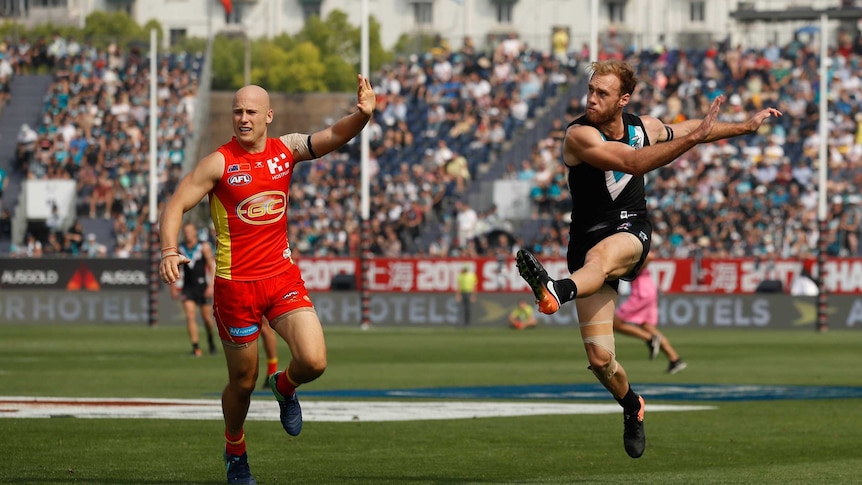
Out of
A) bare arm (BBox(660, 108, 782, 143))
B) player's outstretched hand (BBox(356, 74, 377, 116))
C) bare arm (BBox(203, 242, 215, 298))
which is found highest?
player's outstretched hand (BBox(356, 74, 377, 116))

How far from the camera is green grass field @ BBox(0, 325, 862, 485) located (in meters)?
11.6

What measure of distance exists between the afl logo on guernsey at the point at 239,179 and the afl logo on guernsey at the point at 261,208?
117mm

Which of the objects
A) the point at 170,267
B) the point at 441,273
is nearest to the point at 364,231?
the point at 441,273

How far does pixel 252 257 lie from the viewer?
10.8m

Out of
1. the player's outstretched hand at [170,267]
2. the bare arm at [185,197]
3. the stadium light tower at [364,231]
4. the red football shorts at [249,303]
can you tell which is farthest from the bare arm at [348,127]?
the stadium light tower at [364,231]

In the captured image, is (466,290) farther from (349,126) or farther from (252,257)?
(252,257)

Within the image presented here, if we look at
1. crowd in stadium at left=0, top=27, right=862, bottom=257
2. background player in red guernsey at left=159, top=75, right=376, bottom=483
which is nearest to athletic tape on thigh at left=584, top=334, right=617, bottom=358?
background player in red guernsey at left=159, top=75, right=376, bottom=483

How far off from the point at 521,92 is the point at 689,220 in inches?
416

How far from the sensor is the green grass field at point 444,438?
38.1ft

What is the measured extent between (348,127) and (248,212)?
0.92 m

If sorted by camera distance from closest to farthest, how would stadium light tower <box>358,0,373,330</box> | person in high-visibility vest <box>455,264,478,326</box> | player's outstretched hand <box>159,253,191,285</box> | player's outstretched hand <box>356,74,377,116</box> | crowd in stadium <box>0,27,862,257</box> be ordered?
player's outstretched hand <box>159,253,191,285</box> < player's outstretched hand <box>356,74,377,116</box> < stadium light tower <box>358,0,373,330</box> < person in high-visibility vest <box>455,264,478,326</box> < crowd in stadium <box>0,27,862,257</box>

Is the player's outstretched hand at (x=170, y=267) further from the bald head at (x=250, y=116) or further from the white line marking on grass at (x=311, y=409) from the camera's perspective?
the white line marking on grass at (x=311, y=409)

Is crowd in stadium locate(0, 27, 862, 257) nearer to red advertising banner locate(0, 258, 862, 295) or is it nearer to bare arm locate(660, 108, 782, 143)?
red advertising banner locate(0, 258, 862, 295)

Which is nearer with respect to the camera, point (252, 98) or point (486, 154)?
point (252, 98)
